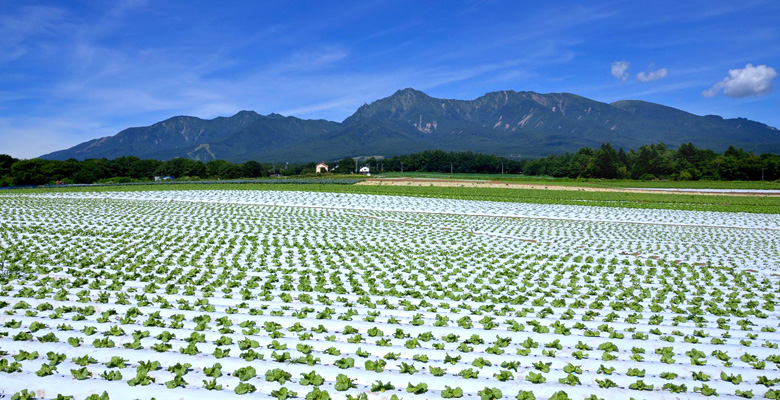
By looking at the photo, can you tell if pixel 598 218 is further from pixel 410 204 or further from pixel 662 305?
pixel 662 305

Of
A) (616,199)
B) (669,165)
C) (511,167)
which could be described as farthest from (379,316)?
(511,167)

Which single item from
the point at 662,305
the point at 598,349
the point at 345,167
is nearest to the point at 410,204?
the point at 662,305

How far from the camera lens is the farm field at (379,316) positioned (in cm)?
484

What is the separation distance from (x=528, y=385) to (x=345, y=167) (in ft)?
416

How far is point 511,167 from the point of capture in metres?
126

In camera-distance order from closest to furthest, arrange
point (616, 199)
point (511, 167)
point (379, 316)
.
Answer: point (379, 316), point (616, 199), point (511, 167)

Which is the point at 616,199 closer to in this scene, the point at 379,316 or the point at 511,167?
the point at 379,316

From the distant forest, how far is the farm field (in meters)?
63.3

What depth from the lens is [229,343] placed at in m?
5.66

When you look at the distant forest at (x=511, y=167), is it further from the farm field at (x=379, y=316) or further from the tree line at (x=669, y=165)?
the farm field at (x=379, y=316)

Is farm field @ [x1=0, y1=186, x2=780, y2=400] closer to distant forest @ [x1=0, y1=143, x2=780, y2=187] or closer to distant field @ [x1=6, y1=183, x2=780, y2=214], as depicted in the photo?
distant field @ [x1=6, y1=183, x2=780, y2=214]

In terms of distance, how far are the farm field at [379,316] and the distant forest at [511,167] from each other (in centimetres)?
6333

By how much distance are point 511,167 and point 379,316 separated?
124 m

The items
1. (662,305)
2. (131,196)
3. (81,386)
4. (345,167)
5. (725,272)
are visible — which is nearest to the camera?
(81,386)
